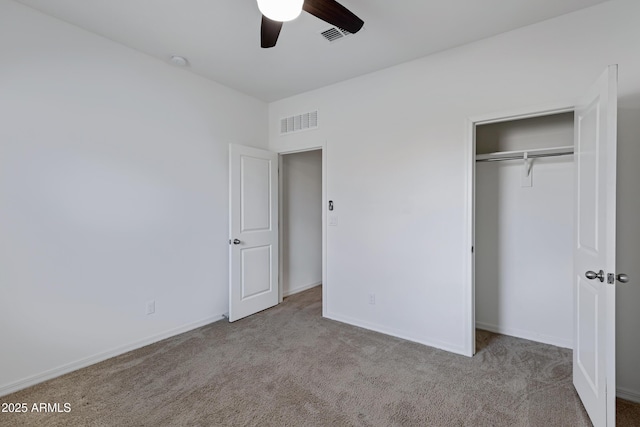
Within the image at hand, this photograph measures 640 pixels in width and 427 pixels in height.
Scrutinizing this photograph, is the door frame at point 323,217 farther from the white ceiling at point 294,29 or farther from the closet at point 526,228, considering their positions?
the closet at point 526,228

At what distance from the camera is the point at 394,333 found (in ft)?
10.0

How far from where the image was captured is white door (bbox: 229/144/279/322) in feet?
11.3

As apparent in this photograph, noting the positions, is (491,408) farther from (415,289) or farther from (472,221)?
(472,221)

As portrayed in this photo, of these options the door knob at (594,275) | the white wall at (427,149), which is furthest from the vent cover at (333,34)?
the door knob at (594,275)

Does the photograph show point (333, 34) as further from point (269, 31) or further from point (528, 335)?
point (528, 335)

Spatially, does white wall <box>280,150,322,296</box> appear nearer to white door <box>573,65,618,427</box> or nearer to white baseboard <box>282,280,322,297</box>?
white baseboard <box>282,280,322,297</box>

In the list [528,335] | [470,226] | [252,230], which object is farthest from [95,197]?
[528,335]

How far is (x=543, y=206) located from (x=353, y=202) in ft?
5.93

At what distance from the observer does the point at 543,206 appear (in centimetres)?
286

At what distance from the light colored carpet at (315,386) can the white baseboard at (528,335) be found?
0.09 m

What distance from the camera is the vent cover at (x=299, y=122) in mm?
3624

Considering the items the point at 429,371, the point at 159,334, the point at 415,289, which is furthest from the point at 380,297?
the point at 159,334

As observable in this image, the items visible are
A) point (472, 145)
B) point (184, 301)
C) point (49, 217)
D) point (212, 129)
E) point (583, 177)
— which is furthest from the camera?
point (212, 129)

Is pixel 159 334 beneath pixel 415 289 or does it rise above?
beneath
